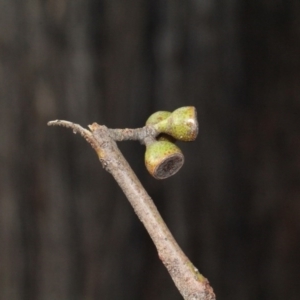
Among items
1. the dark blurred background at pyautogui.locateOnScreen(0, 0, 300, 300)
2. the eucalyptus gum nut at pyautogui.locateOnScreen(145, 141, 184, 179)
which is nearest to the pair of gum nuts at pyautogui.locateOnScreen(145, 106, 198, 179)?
the eucalyptus gum nut at pyautogui.locateOnScreen(145, 141, 184, 179)

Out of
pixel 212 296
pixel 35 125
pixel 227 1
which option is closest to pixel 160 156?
pixel 212 296

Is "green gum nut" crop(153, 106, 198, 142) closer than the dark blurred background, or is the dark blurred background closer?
"green gum nut" crop(153, 106, 198, 142)

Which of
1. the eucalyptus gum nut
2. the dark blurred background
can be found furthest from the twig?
the dark blurred background

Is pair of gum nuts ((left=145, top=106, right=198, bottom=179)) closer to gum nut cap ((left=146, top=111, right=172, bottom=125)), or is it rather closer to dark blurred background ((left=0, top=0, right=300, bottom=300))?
gum nut cap ((left=146, top=111, right=172, bottom=125))

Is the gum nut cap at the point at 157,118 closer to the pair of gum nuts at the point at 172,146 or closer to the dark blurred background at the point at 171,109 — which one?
the pair of gum nuts at the point at 172,146

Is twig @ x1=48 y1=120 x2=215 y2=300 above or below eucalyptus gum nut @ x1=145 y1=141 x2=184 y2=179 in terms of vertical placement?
below

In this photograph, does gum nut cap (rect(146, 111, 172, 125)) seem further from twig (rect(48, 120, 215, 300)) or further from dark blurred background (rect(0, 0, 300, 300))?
dark blurred background (rect(0, 0, 300, 300))
